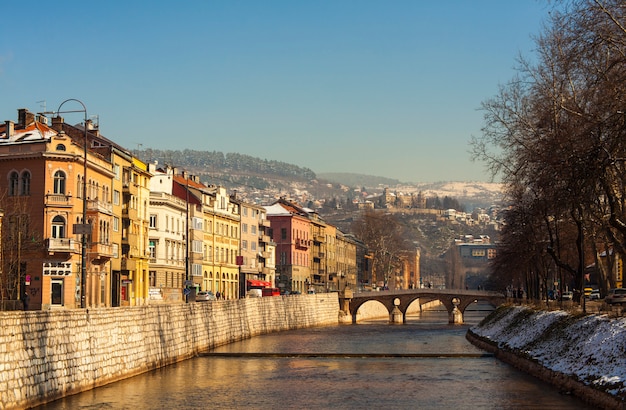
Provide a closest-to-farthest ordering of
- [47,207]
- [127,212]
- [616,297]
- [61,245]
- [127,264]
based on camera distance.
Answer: [616,297] → [61,245] → [47,207] → [127,264] → [127,212]

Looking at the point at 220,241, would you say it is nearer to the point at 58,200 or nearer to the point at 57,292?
the point at 57,292

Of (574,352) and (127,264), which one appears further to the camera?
(127,264)

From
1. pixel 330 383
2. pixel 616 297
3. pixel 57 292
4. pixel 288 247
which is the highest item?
pixel 288 247

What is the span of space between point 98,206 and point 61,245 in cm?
579

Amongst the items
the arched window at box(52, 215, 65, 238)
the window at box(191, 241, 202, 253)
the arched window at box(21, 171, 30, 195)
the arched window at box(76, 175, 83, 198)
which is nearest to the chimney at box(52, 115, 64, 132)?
the arched window at box(76, 175, 83, 198)

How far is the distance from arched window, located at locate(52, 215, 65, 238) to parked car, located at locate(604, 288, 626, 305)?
38.1 meters

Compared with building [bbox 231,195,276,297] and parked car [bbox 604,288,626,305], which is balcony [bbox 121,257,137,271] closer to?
parked car [bbox 604,288,626,305]

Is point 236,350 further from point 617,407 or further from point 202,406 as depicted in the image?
point 617,407

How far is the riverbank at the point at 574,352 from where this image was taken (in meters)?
34.9

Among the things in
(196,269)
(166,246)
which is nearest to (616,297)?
(166,246)

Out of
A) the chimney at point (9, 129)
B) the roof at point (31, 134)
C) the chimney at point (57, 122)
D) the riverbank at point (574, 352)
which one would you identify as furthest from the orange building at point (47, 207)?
the riverbank at point (574, 352)

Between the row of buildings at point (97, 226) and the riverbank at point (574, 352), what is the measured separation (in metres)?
22.9

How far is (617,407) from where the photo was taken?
1275 inches

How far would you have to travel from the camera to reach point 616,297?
Answer: 66.6m
